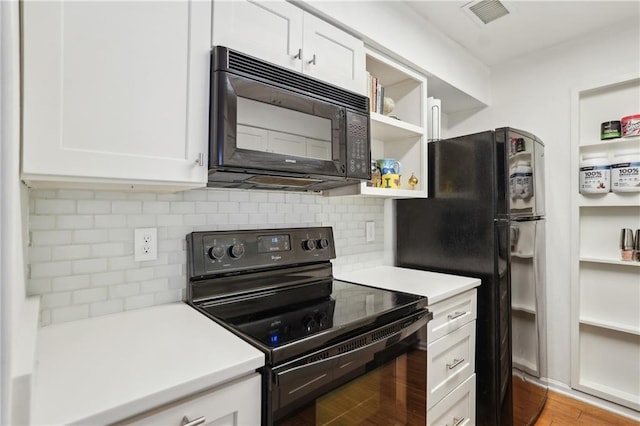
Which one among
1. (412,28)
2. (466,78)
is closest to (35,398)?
(412,28)

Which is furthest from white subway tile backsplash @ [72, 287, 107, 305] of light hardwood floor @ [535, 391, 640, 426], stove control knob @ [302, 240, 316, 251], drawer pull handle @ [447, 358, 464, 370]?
light hardwood floor @ [535, 391, 640, 426]

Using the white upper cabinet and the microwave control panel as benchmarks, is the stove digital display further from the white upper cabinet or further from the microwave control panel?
the white upper cabinet

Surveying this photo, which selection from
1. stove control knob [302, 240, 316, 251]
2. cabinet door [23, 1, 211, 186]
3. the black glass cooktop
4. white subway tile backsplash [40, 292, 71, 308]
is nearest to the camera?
cabinet door [23, 1, 211, 186]

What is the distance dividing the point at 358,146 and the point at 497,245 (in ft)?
3.12

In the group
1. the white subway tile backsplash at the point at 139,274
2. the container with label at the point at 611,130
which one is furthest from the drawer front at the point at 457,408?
the container with label at the point at 611,130

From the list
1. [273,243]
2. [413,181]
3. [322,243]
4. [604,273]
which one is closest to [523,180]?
[413,181]

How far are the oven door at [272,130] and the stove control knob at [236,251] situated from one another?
415 mm

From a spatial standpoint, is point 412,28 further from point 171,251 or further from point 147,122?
point 171,251

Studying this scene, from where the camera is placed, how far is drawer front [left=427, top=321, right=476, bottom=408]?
1.49 metres

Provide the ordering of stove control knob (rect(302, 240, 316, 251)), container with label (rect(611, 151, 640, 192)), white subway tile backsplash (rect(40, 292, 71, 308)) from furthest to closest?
1. container with label (rect(611, 151, 640, 192))
2. stove control knob (rect(302, 240, 316, 251))
3. white subway tile backsplash (rect(40, 292, 71, 308))

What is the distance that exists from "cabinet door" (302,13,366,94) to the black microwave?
0.21ft

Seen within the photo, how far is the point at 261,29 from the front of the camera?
4.12 ft

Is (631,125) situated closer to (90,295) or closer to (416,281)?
(416,281)

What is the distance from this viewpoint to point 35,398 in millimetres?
679
